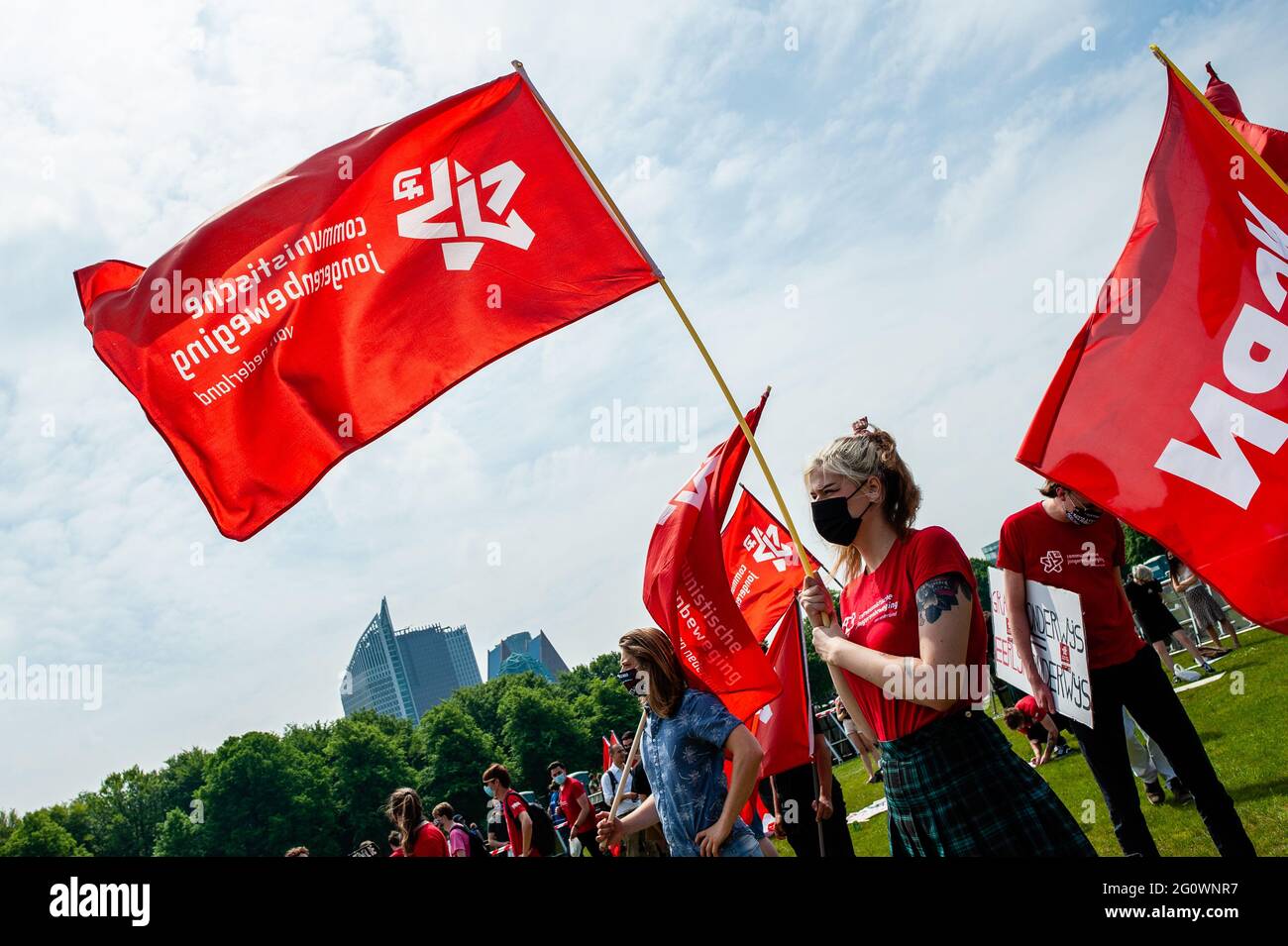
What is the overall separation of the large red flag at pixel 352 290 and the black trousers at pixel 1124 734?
327cm

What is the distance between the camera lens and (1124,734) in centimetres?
534

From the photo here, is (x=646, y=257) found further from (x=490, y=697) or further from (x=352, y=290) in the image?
(x=490, y=697)

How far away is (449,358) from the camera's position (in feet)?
19.3

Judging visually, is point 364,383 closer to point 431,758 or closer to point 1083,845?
point 1083,845

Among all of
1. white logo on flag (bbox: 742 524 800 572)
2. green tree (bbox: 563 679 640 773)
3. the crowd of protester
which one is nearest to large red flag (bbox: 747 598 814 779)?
the crowd of protester

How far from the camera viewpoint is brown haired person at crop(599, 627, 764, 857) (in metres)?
4.68

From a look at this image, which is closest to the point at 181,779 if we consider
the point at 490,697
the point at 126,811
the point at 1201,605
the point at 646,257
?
the point at 126,811

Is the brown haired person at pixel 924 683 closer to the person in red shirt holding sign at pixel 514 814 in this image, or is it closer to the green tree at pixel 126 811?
the person in red shirt holding sign at pixel 514 814

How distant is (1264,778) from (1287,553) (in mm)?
4832

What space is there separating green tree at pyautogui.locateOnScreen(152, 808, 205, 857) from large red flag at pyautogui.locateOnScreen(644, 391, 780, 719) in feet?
209

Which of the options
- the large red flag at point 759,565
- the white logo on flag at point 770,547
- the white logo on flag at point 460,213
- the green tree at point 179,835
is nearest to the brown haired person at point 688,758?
the white logo on flag at point 460,213

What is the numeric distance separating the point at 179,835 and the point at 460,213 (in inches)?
2661

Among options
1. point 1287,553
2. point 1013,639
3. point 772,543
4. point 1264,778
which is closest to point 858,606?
point 1287,553

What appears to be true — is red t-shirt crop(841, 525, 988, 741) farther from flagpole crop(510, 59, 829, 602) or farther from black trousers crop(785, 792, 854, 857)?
black trousers crop(785, 792, 854, 857)
